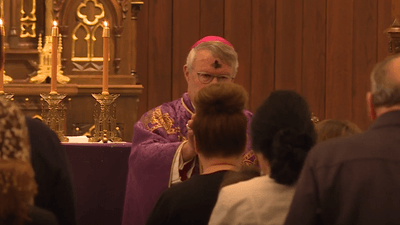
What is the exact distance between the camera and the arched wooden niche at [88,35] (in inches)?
233

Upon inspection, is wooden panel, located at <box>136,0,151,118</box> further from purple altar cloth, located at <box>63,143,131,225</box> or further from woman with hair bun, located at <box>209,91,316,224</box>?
woman with hair bun, located at <box>209,91,316,224</box>

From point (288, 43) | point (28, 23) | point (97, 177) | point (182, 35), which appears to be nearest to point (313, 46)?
point (288, 43)

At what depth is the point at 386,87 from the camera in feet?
7.23

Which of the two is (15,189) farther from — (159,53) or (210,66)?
(159,53)

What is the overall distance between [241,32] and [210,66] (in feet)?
12.7

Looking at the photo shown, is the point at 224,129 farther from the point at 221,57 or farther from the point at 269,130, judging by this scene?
the point at 221,57

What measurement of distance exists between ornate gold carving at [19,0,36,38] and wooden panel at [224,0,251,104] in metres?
2.16

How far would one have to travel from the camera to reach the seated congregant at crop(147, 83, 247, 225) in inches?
97.3

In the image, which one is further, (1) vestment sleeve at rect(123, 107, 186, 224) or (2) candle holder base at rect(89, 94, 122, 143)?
(2) candle holder base at rect(89, 94, 122, 143)

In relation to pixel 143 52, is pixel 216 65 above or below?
below

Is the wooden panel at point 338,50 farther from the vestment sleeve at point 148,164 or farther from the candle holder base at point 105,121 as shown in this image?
the vestment sleeve at point 148,164

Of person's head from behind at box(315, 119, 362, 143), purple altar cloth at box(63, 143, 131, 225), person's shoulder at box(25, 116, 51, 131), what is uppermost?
person's shoulder at box(25, 116, 51, 131)

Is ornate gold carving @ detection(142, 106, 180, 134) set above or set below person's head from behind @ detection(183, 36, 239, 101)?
below

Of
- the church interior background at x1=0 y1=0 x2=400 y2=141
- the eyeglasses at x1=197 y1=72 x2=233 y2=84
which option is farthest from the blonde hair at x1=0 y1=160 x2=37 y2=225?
the church interior background at x1=0 y1=0 x2=400 y2=141
